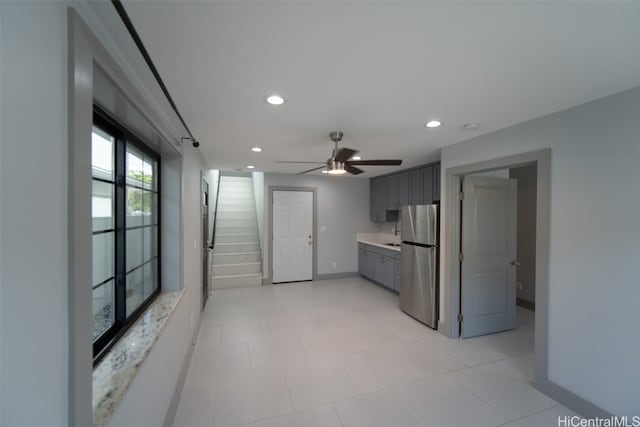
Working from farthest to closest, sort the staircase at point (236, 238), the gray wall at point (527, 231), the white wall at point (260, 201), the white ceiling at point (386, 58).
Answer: the white wall at point (260, 201) → the staircase at point (236, 238) → the gray wall at point (527, 231) → the white ceiling at point (386, 58)

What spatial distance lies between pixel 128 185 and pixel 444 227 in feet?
10.8

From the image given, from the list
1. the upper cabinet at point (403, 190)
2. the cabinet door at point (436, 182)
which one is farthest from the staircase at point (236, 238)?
the cabinet door at point (436, 182)

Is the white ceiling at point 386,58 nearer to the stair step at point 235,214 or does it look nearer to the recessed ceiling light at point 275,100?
the recessed ceiling light at point 275,100

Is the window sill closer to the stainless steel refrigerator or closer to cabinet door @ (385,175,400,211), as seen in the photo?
the stainless steel refrigerator

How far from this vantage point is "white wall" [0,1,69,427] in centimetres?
61

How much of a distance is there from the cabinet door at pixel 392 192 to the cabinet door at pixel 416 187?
1.39 ft

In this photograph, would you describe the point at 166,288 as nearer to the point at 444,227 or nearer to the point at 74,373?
the point at 74,373

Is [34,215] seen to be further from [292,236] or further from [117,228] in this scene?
[292,236]

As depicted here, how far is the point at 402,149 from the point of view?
3.26 metres

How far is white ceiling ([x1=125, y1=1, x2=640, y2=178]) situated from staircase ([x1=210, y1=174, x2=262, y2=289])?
12.0 ft

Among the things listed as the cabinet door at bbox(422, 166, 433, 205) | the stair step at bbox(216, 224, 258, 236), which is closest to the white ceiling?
the cabinet door at bbox(422, 166, 433, 205)

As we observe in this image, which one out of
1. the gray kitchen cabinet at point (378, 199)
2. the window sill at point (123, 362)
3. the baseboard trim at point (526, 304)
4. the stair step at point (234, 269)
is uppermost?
the gray kitchen cabinet at point (378, 199)

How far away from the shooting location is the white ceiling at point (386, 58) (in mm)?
1032

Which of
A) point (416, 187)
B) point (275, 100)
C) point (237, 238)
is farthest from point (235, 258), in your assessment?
point (275, 100)
